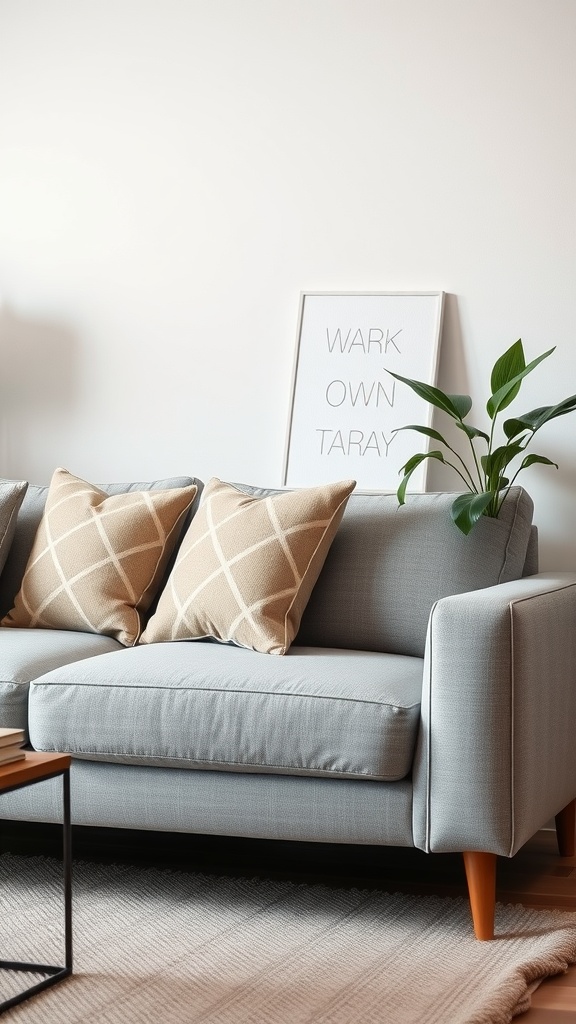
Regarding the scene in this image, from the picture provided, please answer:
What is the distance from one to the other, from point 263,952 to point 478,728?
0.54 meters

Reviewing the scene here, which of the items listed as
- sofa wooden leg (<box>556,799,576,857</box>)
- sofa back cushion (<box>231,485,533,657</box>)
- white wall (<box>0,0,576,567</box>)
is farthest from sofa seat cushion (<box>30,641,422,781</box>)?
white wall (<box>0,0,576,567</box>)

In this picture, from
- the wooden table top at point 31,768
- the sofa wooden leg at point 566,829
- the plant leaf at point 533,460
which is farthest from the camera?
the plant leaf at point 533,460

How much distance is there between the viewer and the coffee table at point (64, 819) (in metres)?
1.70

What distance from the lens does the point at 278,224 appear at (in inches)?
132

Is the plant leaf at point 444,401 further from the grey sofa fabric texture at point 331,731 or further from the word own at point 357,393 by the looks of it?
the grey sofa fabric texture at point 331,731

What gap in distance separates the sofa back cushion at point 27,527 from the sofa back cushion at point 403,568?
1.45ft

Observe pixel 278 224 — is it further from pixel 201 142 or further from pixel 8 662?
pixel 8 662

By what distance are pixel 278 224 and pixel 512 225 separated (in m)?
0.69

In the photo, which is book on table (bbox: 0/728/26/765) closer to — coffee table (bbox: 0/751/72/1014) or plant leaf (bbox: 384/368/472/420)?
coffee table (bbox: 0/751/72/1014)

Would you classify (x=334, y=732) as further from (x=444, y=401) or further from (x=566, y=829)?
(x=444, y=401)

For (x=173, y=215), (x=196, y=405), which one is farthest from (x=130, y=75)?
(x=196, y=405)

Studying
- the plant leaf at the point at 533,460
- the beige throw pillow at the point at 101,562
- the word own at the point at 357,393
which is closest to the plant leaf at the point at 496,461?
the plant leaf at the point at 533,460

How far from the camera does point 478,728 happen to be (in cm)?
197

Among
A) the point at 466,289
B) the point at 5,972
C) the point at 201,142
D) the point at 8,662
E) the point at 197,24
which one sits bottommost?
the point at 5,972
